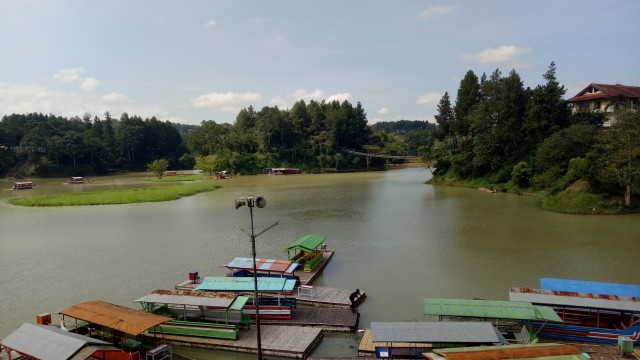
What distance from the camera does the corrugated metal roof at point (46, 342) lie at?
12.0 metres

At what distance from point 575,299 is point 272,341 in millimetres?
10692

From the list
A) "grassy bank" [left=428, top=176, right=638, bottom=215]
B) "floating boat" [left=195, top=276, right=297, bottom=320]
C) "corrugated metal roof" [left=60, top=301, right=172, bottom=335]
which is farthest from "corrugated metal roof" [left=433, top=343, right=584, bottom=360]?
"grassy bank" [left=428, top=176, right=638, bottom=215]

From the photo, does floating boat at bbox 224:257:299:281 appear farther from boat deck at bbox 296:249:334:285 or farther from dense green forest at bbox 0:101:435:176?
dense green forest at bbox 0:101:435:176

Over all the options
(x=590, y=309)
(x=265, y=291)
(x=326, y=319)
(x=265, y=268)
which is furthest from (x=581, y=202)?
(x=265, y=291)

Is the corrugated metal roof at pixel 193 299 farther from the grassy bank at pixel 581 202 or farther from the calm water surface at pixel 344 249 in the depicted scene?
the grassy bank at pixel 581 202

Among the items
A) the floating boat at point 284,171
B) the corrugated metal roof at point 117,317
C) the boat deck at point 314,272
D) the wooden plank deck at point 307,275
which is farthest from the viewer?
the floating boat at point 284,171

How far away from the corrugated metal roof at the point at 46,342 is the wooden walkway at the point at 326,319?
6.61 meters

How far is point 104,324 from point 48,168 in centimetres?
10258

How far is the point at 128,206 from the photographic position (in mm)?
47188

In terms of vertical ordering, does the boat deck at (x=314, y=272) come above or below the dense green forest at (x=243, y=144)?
below

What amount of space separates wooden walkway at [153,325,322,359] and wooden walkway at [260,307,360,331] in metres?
0.44

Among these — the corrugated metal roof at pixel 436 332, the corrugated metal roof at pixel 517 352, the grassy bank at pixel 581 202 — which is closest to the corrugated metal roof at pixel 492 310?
the corrugated metal roof at pixel 436 332

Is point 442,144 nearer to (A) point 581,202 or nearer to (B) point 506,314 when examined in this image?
(A) point 581,202

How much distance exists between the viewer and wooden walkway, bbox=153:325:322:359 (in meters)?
14.4
